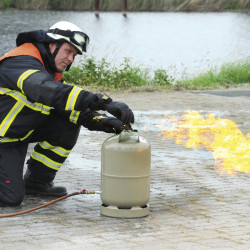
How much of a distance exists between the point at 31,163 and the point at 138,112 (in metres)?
4.89

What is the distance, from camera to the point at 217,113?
10.8m

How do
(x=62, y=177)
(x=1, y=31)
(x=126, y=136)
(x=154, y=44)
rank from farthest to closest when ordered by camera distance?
(x=1, y=31) → (x=154, y=44) → (x=62, y=177) → (x=126, y=136)

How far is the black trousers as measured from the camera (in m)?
5.41

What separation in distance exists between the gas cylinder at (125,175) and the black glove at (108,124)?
10.0 inches

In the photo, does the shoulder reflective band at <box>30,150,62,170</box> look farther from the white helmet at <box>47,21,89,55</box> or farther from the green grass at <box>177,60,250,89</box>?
the green grass at <box>177,60,250,89</box>

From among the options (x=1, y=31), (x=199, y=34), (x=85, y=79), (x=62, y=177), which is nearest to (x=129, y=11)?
(x=199, y=34)

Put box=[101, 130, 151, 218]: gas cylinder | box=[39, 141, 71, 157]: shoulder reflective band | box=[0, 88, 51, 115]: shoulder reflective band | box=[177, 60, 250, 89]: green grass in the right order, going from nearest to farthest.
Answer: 1. box=[101, 130, 151, 218]: gas cylinder
2. box=[0, 88, 51, 115]: shoulder reflective band
3. box=[39, 141, 71, 157]: shoulder reflective band
4. box=[177, 60, 250, 89]: green grass

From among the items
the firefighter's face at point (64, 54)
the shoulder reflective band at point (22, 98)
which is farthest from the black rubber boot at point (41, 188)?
the firefighter's face at point (64, 54)

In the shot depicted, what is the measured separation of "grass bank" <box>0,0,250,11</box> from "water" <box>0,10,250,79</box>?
573 mm

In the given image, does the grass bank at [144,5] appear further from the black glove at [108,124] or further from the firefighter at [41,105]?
the black glove at [108,124]

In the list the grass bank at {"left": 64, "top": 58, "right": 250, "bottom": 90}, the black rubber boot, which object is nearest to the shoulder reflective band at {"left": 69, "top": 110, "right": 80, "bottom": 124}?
the black rubber boot

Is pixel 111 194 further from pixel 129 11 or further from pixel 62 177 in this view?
pixel 129 11

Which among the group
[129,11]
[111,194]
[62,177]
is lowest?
[129,11]

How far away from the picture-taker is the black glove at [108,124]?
5.45 m
